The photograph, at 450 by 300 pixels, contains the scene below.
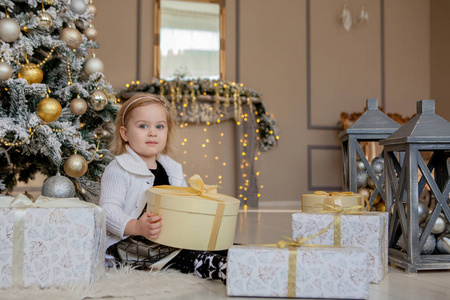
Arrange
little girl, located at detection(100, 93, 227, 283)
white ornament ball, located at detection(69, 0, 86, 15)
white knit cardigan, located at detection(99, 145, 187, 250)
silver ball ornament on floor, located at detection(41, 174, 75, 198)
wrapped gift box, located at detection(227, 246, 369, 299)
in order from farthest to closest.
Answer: white ornament ball, located at detection(69, 0, 86, 15) → silver ball ornament on floor, located at detection(41, 174, 75, 198) → white knit cardigan, located at detection(99, 145, 187, 250) → little girl, located at detection(100, 93, 227, 283) → wrapped gift box, located at detection(227, 246, 369, 299)

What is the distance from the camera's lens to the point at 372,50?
634 cm

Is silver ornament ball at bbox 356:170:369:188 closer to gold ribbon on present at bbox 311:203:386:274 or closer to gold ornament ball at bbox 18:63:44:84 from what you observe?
gold ribbon on present at bbox 311:203:386:274

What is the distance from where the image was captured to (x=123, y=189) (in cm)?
162

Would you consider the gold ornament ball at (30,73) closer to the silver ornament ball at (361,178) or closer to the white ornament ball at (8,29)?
the white ornament ball at (8,29)

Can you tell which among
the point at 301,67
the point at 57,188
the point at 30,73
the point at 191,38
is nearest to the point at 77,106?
the point at 30,73

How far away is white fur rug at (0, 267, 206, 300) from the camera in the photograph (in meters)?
1.17

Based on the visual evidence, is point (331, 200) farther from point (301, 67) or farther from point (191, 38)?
point (301, 67)

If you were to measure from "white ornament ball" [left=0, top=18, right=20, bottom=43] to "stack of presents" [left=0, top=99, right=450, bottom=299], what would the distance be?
97 centimetres

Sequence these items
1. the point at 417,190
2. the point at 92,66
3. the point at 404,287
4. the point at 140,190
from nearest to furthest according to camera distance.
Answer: the point at 404,287 → the point at 417,190 → the point at 140,190 → the point at 92,66

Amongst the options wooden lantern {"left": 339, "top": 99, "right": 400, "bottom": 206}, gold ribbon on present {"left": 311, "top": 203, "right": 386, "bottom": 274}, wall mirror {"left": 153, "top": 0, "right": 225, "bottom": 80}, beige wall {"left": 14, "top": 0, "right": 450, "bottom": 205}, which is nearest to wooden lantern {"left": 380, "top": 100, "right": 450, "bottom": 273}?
gold ribbon on present {"left": 311, "top": 203, "right": 386, "bottom": 274}

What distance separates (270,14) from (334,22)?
906mm

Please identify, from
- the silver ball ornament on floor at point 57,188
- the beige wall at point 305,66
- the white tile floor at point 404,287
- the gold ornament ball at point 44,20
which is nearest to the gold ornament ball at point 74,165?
the silver ball ornament on floor at point 57,188

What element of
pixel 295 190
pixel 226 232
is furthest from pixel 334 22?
pixel 226 232

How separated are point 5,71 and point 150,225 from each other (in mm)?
1045
